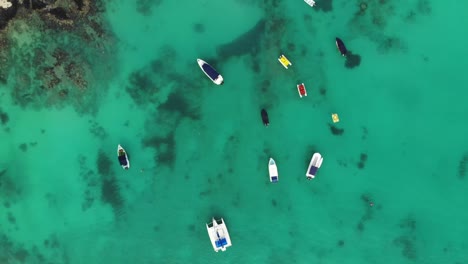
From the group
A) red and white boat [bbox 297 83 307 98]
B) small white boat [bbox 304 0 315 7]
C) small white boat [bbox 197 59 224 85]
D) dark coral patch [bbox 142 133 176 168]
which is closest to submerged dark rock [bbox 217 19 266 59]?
small white boat [bbox 197 59 224 85]

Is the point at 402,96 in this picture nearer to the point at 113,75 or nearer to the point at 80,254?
the point at 113,75

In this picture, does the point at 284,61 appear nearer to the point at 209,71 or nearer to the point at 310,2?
the point at 310,2

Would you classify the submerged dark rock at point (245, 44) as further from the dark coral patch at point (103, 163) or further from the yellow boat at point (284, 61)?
the dark coral patch at point (103, 163)

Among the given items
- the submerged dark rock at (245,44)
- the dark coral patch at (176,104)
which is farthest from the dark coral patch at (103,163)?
the submerged dark rock at (245,44)

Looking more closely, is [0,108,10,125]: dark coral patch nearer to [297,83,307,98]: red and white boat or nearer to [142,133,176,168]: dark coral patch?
[142,133,176,168]: dark coral patch

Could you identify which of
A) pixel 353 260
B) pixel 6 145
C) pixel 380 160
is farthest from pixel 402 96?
pixel 6 145
